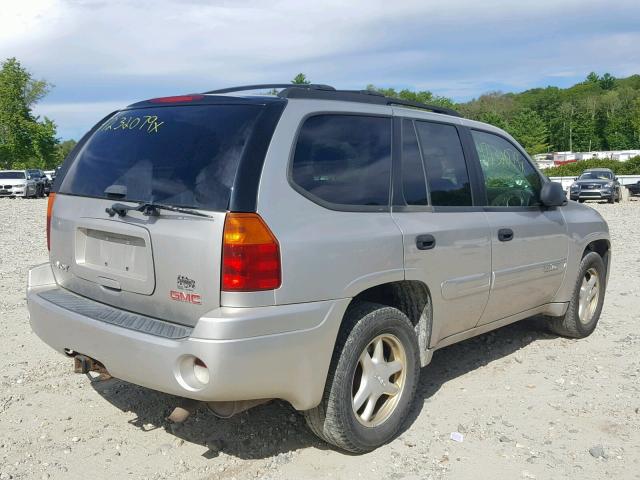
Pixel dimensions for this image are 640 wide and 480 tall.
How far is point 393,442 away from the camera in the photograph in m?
3.84

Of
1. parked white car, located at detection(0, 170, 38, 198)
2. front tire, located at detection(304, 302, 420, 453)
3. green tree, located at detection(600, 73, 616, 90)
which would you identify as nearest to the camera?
front tire, located at detection(304, 302, 420, 453)

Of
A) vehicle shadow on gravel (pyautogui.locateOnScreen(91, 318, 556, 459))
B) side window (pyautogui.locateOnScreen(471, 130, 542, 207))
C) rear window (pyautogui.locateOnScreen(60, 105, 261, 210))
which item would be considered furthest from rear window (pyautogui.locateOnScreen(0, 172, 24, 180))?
side window (pyautogui.locateOnScreen(471, 130, 542, 207))

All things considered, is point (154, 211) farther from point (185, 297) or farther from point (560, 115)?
point (560, 115)

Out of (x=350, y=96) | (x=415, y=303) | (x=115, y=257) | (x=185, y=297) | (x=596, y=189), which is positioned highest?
(x=350, y=96)

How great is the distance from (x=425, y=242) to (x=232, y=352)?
1.41 m

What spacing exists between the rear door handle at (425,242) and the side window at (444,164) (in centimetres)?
30

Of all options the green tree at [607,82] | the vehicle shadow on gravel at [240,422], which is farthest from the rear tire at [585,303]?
the green tree at [607,82]

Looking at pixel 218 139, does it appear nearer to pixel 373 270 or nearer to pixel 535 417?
pixel 373 270

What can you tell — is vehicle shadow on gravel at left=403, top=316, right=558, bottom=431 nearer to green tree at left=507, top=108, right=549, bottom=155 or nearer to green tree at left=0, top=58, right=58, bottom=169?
green tree at left=0, top=58, right=58, bottom=169

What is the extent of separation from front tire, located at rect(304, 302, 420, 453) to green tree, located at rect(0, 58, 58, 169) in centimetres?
5182

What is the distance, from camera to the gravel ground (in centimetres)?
349

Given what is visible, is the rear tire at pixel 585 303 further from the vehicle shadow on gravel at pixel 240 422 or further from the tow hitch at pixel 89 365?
the tow hitch at pixel 89 365

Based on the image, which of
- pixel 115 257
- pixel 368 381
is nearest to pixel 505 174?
pixel 368 381

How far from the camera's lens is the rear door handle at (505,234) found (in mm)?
4473
